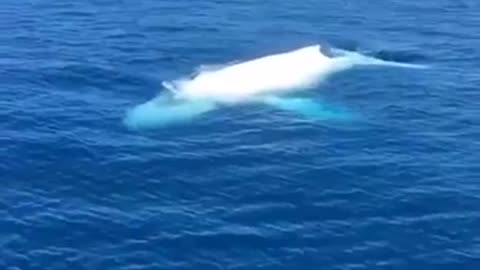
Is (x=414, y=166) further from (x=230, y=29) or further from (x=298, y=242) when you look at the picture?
(x=230, y=29)

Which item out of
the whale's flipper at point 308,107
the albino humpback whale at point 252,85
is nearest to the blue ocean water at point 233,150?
the whale's flipper at point 308,107

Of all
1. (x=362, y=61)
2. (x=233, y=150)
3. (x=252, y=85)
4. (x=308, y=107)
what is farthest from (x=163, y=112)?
(x=362, y=61)

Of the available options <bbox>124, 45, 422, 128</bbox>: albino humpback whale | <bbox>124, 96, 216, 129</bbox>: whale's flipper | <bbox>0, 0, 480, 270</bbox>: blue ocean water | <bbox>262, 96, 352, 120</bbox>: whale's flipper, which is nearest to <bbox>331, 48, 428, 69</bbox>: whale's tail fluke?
<bbox>124, 45, 422, 128</bbox>: albino humpback whale

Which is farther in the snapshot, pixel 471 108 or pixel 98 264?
pixel 471 108

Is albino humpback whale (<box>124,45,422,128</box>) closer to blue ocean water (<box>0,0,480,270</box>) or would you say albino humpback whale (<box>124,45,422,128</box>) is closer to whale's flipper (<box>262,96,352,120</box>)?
whale's flipper (<box>262,96,352,120</box>)

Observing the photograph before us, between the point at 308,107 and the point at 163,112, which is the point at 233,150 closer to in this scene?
the point at 163,112

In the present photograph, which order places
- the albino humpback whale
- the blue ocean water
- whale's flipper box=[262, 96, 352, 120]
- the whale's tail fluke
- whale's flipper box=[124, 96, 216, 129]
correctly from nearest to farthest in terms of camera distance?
the blue ocean water
whale's flipper box=[124, 96, 216, 129]
whale's flipper box=[262, 96, 352, 120]
the albino humpback whale
the whale's tail fluke

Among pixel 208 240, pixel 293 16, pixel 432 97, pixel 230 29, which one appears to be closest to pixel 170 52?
pixel 230 29
